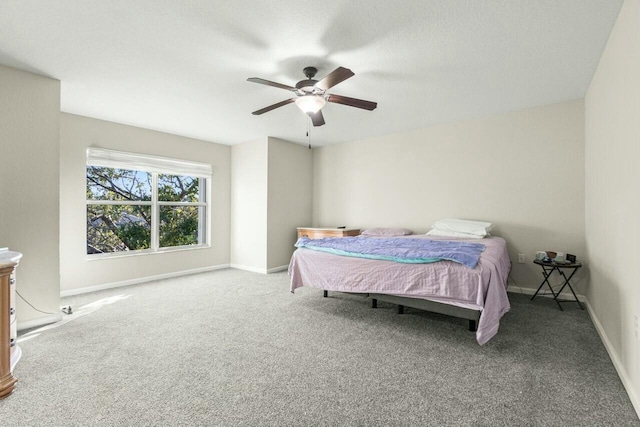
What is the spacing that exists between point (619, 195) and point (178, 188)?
5.34 m

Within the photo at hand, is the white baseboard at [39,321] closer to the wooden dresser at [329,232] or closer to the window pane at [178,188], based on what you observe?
the window pane at [178,188]

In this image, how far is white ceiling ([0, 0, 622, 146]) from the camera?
1.93 m

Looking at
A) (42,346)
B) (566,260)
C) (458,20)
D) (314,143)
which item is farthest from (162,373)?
(314,143)

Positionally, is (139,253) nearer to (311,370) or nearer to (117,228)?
(117,228)

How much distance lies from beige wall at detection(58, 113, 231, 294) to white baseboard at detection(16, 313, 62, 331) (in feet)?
3.71

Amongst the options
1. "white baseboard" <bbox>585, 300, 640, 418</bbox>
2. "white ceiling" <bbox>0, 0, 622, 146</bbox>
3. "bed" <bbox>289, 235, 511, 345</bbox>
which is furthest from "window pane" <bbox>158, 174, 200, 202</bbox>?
"white baseboard" <bbox>585, 300, 640, 418</bbox>

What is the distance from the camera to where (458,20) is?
6.64ft

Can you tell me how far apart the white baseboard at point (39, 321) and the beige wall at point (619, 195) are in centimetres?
440

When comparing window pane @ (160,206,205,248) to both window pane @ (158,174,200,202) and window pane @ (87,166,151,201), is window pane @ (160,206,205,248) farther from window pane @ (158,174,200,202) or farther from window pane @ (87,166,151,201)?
window pane @ (87,166,151,201)

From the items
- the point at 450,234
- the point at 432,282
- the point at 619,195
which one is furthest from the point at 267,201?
the point at 619,195

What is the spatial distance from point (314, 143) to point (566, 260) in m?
4.12

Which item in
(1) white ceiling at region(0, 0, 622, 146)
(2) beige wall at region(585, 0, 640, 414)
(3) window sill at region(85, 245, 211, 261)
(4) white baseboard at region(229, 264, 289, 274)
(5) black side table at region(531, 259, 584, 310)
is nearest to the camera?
(2) beige wall at region(585, 0, 640, 414)

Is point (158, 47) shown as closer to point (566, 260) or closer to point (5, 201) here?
point (5, 201)

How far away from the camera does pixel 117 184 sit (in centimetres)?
436
